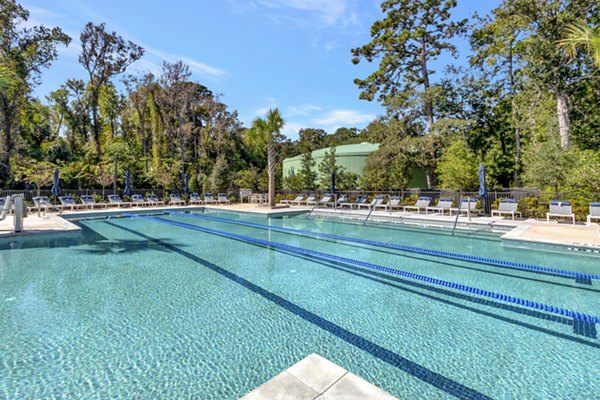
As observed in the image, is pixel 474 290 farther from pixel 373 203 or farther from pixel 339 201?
pixel 339 201

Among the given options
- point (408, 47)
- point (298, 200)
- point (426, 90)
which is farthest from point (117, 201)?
point (408, 47)

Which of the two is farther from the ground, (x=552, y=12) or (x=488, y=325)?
(x=552, y=12)

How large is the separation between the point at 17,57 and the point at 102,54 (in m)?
5.98

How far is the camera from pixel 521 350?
3312mm

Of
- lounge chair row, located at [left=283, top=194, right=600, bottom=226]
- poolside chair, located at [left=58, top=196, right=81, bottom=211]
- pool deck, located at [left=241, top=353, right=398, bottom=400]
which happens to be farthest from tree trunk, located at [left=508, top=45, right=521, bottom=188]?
poolside chair, located at [left=58, top=196, right=81, bottom=211]

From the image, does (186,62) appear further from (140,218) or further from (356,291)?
(356,291)

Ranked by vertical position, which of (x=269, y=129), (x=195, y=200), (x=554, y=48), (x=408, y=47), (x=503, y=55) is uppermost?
(x=408, y=47)

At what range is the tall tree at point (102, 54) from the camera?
2420 centimetres

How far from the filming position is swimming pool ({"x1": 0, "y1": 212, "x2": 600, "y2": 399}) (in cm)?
280

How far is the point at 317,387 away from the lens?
235cm

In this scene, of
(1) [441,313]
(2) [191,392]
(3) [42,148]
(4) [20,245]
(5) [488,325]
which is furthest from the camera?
(3) [42,148]

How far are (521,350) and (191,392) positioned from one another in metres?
3.32

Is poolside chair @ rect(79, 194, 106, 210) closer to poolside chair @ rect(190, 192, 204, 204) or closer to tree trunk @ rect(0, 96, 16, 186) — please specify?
poolside chair @ rect(190, 192, 204, 204)

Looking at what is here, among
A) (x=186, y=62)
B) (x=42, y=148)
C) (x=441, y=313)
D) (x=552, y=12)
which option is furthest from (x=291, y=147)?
(x=441, y=313)
